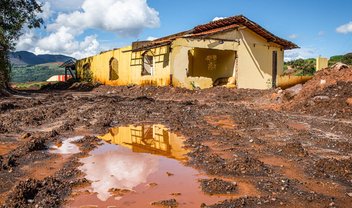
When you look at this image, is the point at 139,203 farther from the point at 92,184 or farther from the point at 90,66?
the point at 90,66

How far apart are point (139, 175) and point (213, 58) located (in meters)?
19.6

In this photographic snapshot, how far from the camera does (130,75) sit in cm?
2631

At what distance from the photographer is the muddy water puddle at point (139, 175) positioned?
3955 millimetres

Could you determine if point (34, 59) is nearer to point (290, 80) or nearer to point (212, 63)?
point (212, 63)

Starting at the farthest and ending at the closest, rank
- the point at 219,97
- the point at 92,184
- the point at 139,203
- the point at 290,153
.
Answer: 1. the point at 219,97
2. the point at 290,153
3. the point at 92,184
4. the point at 139,203

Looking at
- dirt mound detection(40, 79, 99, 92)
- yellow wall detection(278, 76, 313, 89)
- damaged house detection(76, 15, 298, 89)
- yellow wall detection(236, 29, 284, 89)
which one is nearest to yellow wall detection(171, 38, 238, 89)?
damaged house detection(76, 15, 298, 89)

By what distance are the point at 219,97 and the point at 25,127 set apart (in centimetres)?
1015

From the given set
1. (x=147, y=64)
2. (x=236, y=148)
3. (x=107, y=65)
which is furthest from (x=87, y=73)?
(x=236, y=148)

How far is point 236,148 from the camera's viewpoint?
21.5 feet

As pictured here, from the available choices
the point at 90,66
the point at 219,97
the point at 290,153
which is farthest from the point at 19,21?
the point at 290,153

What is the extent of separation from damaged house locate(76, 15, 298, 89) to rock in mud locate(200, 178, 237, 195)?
52.3ft

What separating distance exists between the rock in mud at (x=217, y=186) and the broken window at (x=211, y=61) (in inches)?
775

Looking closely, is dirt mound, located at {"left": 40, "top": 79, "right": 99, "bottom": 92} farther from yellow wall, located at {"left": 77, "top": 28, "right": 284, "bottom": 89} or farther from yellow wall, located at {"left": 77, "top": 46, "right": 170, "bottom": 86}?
yellow wall, located at {"left": 77, "top": 28, "right": 284, "bottom": 89}

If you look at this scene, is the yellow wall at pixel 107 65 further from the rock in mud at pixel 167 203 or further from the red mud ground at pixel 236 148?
the rock in mud at pixel 167 203
